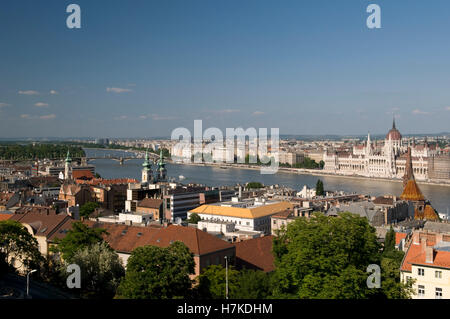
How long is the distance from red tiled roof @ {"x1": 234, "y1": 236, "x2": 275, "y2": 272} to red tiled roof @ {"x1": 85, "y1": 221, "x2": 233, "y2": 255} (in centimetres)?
50

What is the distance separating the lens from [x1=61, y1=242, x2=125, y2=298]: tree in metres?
7.84

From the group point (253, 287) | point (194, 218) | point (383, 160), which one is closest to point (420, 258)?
point (253, 287)

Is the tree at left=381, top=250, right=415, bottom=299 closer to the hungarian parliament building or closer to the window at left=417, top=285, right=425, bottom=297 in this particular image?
the window at left=417, top=285, right=425, bottom=297

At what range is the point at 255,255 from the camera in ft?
33.5

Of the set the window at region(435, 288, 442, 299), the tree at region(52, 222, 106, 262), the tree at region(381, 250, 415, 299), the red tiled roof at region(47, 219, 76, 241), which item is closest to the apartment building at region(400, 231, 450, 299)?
the window at region(435, 288, 442, 299)

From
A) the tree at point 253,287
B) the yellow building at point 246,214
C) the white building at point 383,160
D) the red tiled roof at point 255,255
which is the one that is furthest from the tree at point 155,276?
the white building at point 383,160

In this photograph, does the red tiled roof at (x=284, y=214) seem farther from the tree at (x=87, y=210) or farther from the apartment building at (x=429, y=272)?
the apartment building at (x=429, y=272)

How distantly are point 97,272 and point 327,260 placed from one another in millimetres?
3485

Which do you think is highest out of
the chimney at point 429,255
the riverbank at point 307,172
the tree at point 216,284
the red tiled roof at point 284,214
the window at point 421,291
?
the chimney at point 429,255

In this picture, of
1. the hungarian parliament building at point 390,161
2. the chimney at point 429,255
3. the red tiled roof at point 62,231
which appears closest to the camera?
the chimney at point 429,255

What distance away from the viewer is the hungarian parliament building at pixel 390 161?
4478 centimetres

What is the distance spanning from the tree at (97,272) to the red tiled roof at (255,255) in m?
2.63
